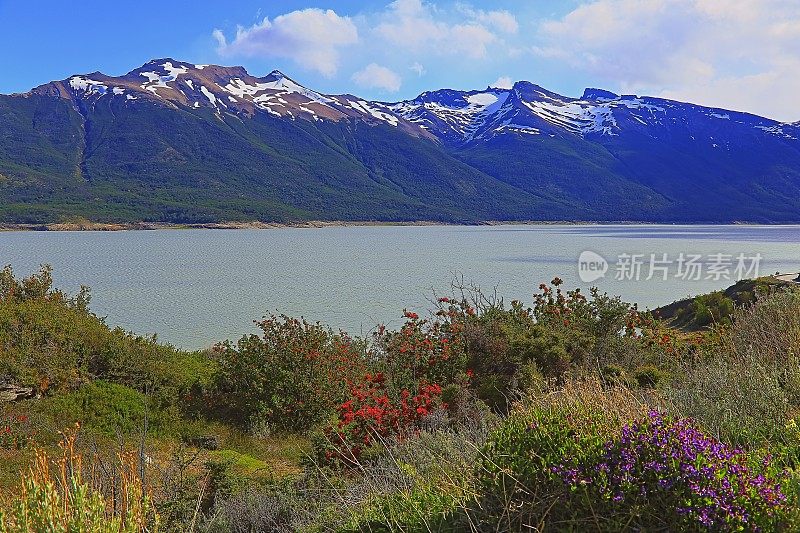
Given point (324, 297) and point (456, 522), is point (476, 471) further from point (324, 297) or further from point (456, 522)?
point (324, 297)

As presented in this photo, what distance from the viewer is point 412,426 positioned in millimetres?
7418

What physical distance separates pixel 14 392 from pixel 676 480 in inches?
360

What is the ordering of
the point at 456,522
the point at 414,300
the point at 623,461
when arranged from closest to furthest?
1. the point at 623,461
2. the point at 456,522
3. the point at 414,300

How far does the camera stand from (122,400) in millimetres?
9766

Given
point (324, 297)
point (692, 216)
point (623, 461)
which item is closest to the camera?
point (623, 461)

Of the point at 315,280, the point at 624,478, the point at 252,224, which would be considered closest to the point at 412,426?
the point at 624,478

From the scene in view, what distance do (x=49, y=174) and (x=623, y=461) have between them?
192 metres

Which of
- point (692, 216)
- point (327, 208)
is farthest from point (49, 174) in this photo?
point (692, 216)

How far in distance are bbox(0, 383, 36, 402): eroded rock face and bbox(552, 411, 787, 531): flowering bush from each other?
863 centimetres

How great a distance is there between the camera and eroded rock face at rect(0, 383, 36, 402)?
9.11 meters

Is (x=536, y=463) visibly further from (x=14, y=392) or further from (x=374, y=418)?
(x=14, y=392)

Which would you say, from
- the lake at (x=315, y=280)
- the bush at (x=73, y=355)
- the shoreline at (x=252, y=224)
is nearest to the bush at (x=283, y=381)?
the bush at (x=73, y=355)

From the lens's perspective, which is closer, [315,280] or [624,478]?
[624,478]

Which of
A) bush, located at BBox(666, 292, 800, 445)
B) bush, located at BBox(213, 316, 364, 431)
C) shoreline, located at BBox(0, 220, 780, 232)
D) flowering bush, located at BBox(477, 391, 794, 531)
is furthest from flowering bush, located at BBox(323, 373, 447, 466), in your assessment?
shoreline, located at BBox(0, 220, 780, 232)
